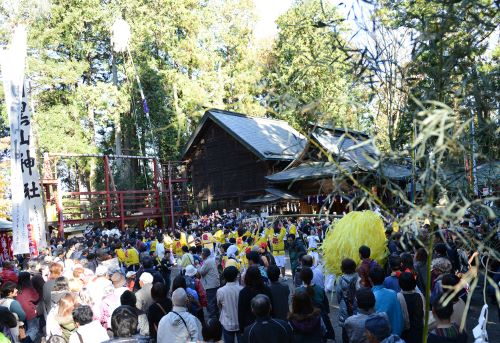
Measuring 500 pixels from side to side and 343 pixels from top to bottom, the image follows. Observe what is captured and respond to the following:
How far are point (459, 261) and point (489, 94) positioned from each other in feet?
24.5

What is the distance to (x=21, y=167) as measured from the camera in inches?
475

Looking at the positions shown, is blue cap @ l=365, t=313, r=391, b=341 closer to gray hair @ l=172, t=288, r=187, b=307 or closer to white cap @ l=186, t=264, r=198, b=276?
gray hair @ l=172, t=288, r=187, b=307

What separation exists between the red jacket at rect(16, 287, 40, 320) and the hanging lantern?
81.8 feet

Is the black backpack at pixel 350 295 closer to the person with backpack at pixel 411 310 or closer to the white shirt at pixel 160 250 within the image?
the person with backpack at pixel 411 310

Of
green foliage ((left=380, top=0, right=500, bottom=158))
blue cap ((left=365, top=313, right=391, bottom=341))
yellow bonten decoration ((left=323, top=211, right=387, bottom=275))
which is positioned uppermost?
green foliage ((left=380, top=0, right=500, bottom=158))

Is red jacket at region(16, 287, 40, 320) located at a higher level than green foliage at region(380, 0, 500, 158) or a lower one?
lower

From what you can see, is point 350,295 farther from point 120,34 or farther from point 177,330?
point 120,34

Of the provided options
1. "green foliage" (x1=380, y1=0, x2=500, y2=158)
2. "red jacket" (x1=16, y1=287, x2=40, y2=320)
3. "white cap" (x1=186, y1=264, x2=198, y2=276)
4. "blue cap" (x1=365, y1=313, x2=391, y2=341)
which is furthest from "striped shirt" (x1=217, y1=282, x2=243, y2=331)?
"green foliage" (x1=380, y1=0, x2=500, y2=158)

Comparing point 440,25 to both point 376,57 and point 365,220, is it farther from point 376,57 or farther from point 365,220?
point 365,220

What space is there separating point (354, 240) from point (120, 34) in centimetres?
2626

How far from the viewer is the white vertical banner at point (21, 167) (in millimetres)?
11930

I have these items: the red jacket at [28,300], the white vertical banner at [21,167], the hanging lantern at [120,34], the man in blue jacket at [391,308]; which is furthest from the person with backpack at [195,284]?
the hanging lantern at [120,34]

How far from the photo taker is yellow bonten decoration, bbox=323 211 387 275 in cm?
724

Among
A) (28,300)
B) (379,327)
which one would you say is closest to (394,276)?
(379,327)
